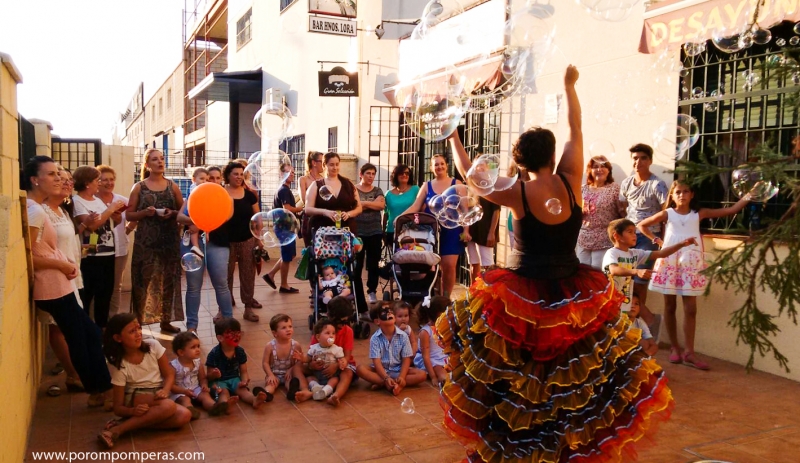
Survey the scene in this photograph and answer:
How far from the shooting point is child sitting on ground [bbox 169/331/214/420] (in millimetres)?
4984

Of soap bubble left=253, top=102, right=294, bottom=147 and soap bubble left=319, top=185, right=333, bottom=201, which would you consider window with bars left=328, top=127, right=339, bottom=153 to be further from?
soap bubble left=319, top=185, right=333, bottom=201

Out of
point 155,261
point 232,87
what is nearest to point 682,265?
point 155,261

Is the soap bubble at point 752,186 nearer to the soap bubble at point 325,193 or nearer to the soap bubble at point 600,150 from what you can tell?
the soap bubble at point 600,150

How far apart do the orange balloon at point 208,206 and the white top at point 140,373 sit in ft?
5.95

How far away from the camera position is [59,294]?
192 inches

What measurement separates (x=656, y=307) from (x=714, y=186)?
4.28 feet

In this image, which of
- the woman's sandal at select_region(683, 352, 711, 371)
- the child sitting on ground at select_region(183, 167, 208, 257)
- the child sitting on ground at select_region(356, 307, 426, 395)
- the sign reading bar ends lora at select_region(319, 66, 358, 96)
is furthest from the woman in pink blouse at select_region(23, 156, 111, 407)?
the sign reading bar ends lora at select_region(319, 66, 358, 96)

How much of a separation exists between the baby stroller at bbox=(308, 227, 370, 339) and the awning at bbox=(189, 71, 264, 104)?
1237 centimetres

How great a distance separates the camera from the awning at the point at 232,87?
19.1 metres

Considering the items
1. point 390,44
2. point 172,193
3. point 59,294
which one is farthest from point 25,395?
point 390,44

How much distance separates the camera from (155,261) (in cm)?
693

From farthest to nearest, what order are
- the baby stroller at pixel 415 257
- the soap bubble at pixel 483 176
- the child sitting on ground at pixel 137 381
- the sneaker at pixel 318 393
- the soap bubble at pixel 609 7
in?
the baby stroller at pixel 415 257
the soap bubble at pixel 609 7
the sneaker at pixel 318 393
the child sitting on ground at pixel 137 381
the soap bubble at pixel 483 176

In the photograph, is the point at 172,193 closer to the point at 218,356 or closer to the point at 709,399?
the point at 218,356

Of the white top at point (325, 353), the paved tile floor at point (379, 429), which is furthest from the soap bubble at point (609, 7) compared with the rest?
the white top at point (325, 353)
